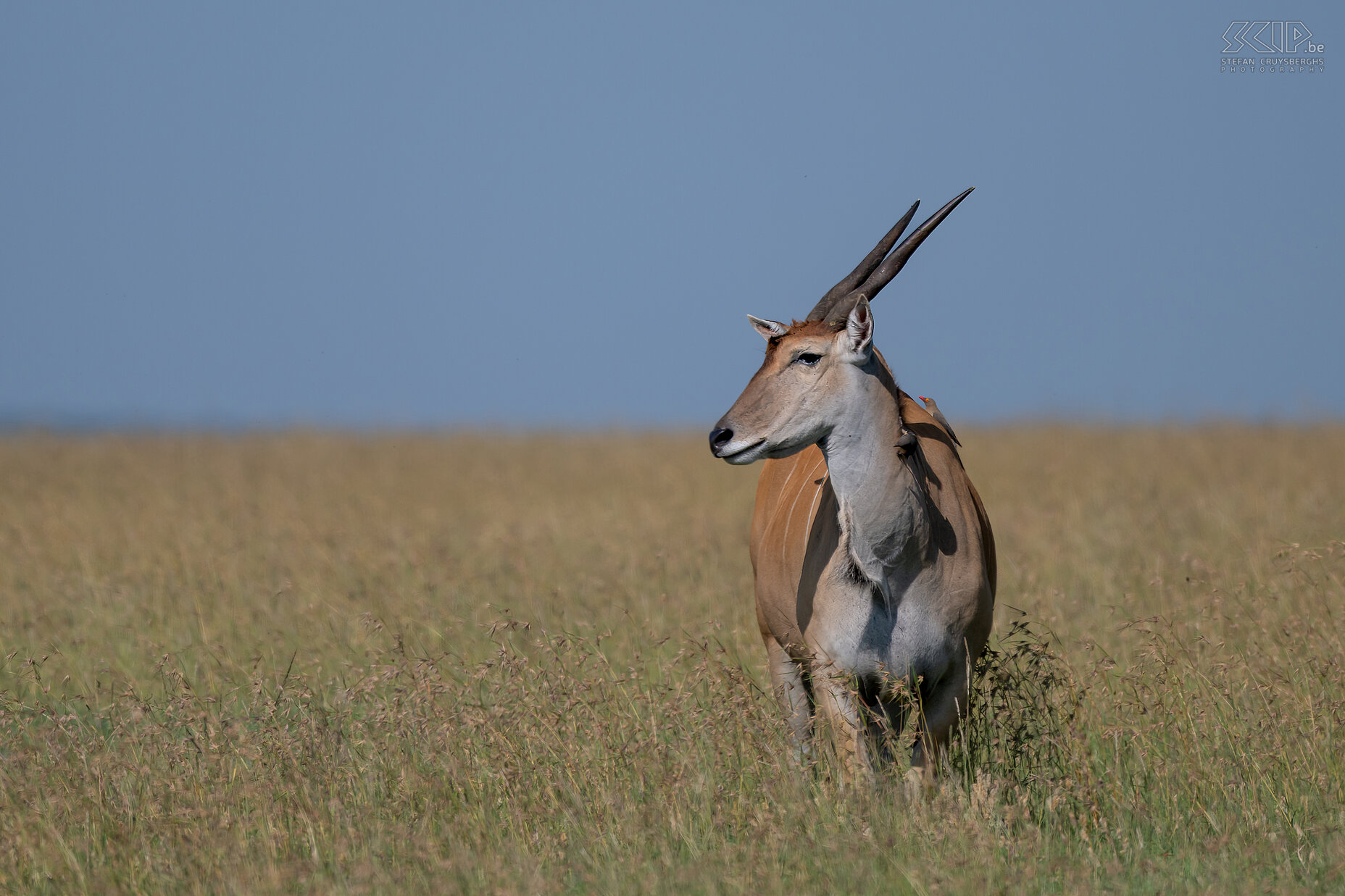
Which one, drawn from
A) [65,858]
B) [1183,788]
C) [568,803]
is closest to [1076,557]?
[1183,788]

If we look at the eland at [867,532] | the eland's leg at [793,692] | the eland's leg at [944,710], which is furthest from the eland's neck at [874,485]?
the eland's leg at [793,692]

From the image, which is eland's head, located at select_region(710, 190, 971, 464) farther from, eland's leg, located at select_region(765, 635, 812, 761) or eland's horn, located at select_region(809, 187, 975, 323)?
eland's leg, located at select_region(765, 635, 812, 761)

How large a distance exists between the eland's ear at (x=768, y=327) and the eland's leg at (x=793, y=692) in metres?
1.36

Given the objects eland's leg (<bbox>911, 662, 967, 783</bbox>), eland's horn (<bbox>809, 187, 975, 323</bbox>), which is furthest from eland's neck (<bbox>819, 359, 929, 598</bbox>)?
Result: eland's leg (<bbox>911, 662, 967, 783</bbox>)

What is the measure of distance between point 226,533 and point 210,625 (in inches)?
125

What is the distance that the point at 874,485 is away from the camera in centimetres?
468

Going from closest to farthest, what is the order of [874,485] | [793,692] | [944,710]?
[874,485]
[944,710]
[793,692]

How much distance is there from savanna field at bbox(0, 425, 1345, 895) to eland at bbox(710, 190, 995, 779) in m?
0.29

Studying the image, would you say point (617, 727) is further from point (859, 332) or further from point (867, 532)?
point (859, 332)

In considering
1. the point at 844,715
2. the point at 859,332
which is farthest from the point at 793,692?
the point at 859,332

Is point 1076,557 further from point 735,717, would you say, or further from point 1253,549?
point 735,717

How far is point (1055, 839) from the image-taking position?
4.46 m

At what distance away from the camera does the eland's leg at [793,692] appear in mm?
5309

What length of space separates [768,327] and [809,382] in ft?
1.28
